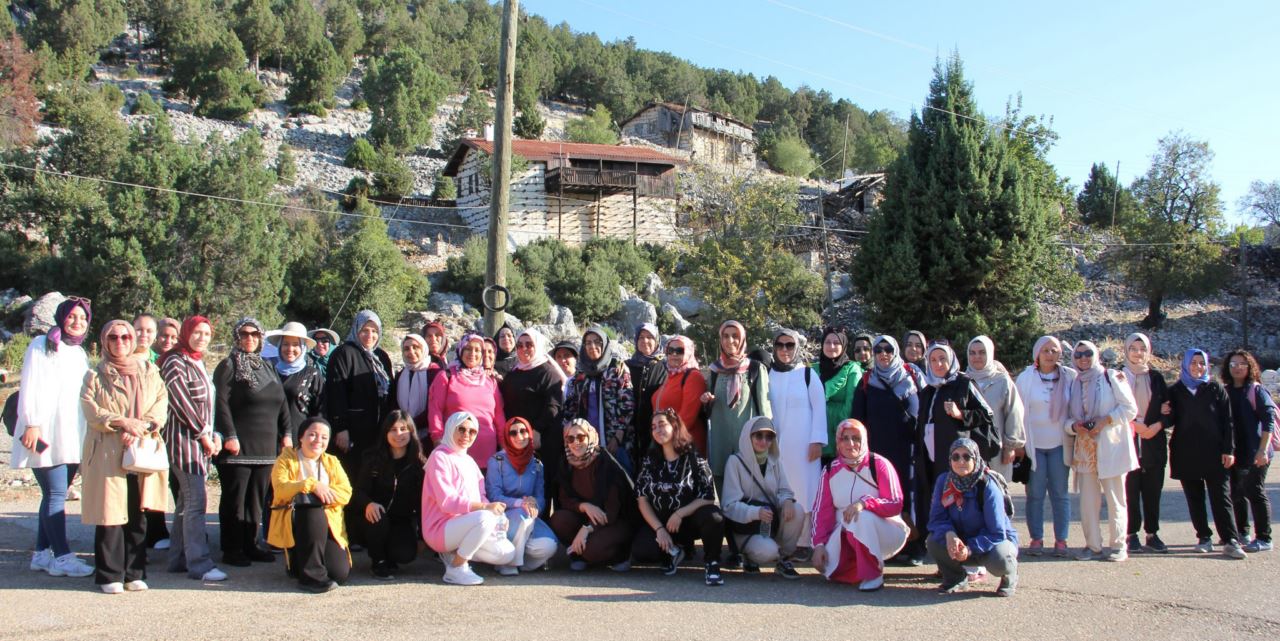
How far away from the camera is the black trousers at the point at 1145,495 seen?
21.9 ft

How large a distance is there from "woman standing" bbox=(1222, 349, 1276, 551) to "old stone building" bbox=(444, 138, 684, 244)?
3389cm

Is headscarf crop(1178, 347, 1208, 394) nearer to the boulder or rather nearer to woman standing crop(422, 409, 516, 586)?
woman standing crop(422, 409, 516, 586)

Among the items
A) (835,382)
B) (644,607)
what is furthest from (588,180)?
(644,607)

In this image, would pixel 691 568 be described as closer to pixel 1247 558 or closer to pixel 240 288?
pixel 1247 558

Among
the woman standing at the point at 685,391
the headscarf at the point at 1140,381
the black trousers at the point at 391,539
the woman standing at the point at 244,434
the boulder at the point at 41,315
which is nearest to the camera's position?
the black trousers at the point at 391,539

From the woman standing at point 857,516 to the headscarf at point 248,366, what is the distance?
3.81 meters

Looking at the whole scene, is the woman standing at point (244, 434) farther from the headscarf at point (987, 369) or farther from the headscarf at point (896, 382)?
the headscarf at point (987, 369)

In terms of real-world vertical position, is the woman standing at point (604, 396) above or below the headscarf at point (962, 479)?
above

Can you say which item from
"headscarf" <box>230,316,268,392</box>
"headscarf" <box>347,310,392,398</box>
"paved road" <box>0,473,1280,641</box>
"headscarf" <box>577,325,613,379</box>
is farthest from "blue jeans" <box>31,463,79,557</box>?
"headscarf" <box>577,325,613,379</box>

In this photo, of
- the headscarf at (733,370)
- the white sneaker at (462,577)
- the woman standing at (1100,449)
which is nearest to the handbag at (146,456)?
the white sneaker at (462,577)

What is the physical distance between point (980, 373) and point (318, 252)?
91.1 feet

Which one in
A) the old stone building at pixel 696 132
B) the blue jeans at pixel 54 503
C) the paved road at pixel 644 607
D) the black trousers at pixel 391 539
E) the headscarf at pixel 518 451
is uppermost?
the old stone building at pixel 696 132

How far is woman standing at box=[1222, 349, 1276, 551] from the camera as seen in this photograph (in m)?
6.60

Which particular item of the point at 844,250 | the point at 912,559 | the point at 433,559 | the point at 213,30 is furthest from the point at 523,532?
the point at 213,30
